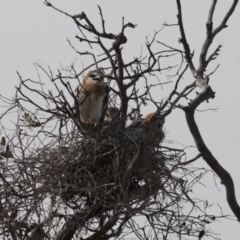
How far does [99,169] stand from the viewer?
5.36m

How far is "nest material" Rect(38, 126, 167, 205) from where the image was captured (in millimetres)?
5082

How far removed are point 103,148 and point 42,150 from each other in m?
0.49

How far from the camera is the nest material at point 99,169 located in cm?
508

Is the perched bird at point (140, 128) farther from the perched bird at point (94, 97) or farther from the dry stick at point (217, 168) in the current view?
the dry stick at point (217, 168)

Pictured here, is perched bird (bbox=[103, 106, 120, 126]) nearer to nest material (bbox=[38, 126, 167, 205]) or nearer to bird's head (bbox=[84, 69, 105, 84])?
bird's head (bbox=[84, 69, 105, 84])

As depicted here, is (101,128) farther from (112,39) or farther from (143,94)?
(112,39)

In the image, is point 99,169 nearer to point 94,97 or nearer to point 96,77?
point 94,97

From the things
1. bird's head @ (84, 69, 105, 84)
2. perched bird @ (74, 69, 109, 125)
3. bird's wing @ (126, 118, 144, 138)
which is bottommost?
bird's wing @ (126, 118, 144, 138)

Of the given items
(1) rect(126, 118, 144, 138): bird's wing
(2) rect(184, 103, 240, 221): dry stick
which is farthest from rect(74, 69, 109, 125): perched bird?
(2) rect(184, 103, 240, 221): dry stick

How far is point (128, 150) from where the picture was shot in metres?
5.36

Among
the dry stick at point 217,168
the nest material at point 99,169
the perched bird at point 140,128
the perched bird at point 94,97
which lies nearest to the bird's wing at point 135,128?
the perched bird at point 140,128

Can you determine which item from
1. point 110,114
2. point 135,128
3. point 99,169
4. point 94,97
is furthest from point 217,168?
point 94,97

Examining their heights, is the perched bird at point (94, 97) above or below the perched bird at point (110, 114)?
above

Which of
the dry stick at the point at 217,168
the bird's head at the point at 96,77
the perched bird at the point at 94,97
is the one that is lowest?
the dry stick at the point at 217,168
